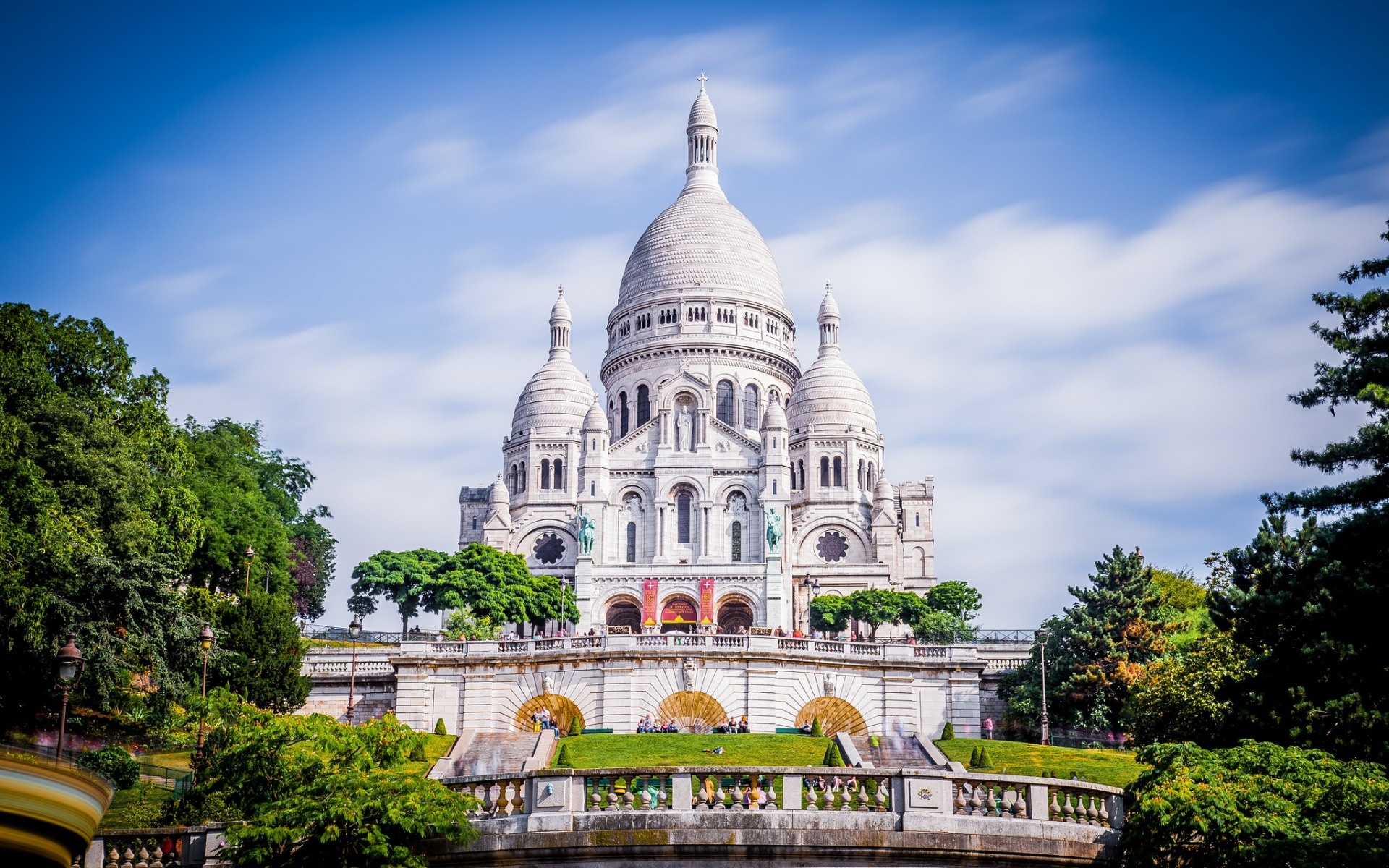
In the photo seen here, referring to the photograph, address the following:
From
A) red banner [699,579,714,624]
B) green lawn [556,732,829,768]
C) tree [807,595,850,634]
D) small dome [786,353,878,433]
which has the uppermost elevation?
small dome [786,353,878,433]

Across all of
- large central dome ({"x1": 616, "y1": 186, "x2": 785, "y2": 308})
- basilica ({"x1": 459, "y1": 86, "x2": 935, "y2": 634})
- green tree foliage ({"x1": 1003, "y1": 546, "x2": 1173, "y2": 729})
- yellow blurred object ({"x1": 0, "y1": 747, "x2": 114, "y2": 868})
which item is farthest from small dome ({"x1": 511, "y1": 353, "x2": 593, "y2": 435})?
yellow blurred object ({"x1": 0, "y1": 747, "x2": 114, "y2": 868})

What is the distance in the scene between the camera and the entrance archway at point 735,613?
83.3 meters

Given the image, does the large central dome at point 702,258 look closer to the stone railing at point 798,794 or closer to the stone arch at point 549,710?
the stone arch at point 549,710

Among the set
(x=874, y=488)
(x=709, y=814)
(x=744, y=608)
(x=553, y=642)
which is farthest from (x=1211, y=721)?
(x=874, y=488)

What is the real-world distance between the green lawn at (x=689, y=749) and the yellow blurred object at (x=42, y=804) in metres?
23.3

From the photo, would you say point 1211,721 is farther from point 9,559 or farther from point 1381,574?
point 9,559

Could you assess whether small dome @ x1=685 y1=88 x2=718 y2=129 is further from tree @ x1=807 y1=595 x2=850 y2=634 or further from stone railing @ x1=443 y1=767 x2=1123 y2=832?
stone railing @ x1=443 y1=767 x2=1123 y2=832

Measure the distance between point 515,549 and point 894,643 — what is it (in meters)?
43.8

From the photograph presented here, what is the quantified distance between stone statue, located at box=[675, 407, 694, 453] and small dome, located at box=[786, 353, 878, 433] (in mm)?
7795

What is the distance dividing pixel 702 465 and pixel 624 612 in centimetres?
982

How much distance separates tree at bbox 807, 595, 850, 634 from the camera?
79000 millimetres

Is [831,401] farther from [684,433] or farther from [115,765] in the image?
[115,765]

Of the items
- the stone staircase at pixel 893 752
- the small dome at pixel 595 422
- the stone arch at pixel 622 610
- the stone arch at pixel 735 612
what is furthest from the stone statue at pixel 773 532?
the stone staircase at pixel 893 752

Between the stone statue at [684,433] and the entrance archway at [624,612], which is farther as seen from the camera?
the stone statue at [684,433]
